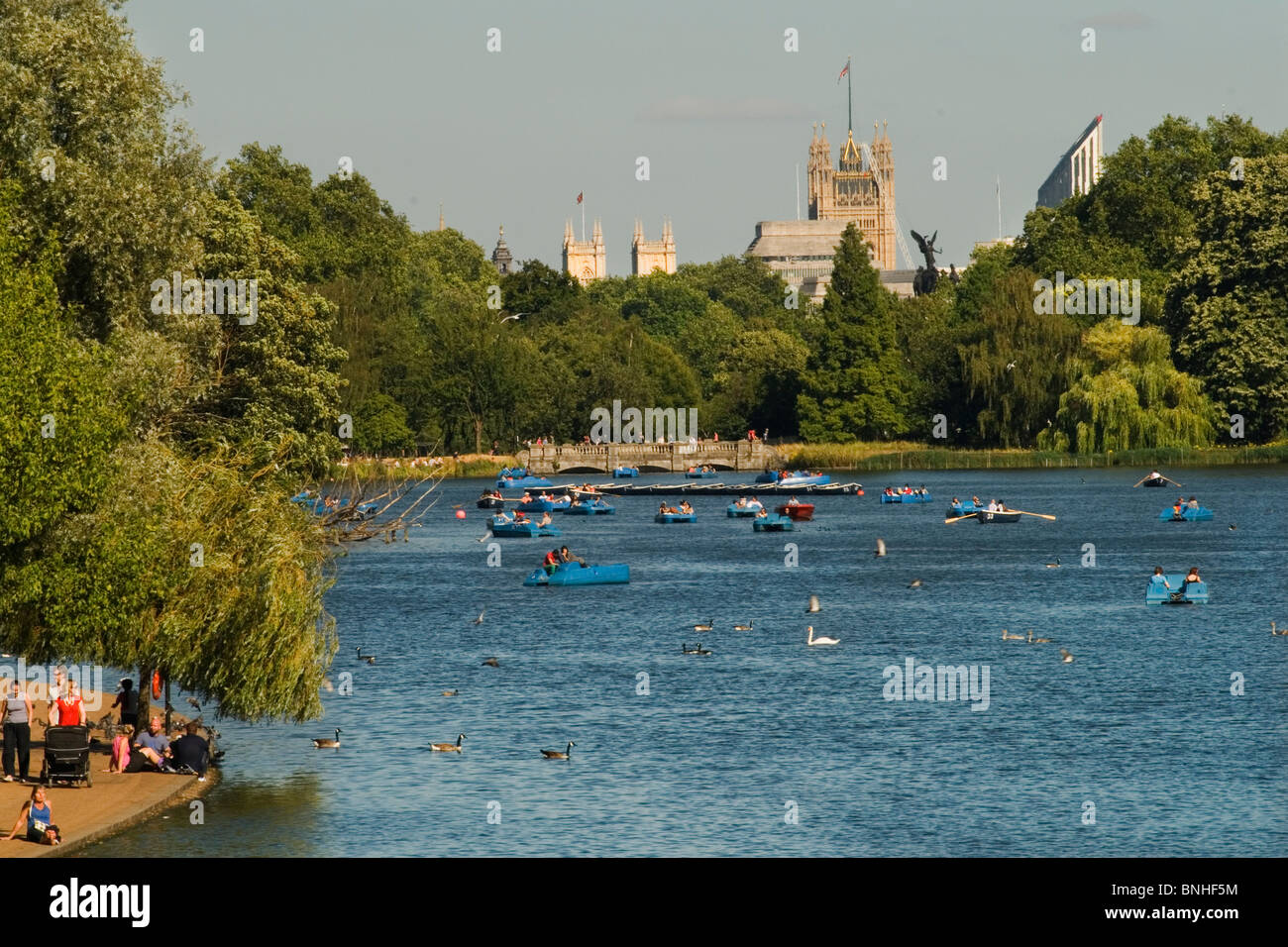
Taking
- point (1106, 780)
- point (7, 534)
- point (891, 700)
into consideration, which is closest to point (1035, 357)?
point (891, 700)

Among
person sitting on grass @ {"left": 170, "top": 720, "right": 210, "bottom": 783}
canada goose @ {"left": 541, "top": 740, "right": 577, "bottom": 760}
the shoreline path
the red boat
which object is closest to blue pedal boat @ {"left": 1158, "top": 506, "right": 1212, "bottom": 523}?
the red boat

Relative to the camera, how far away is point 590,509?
119438 millimetres

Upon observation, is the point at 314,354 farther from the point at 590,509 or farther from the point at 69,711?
the point at 590,509

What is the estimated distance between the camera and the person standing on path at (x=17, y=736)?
3130cm

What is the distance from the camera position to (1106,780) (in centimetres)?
3631

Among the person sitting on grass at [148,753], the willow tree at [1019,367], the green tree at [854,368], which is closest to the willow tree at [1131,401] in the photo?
the willow tree at [1019,367]

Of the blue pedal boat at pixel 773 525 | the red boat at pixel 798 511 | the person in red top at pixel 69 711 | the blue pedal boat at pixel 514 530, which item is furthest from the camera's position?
the red boat at pixel 798 511

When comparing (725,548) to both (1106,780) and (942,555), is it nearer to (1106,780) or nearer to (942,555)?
(942,555)

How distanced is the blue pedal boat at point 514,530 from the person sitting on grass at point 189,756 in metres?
65.6

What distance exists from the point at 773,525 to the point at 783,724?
60601 mm

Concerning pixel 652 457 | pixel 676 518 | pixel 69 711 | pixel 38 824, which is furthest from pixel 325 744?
pixel 652 457

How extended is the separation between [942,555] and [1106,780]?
49.1 m

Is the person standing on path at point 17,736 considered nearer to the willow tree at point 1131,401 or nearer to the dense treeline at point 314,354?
the dense treeline at point 314,354

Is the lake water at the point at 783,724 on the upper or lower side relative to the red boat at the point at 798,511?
lower
